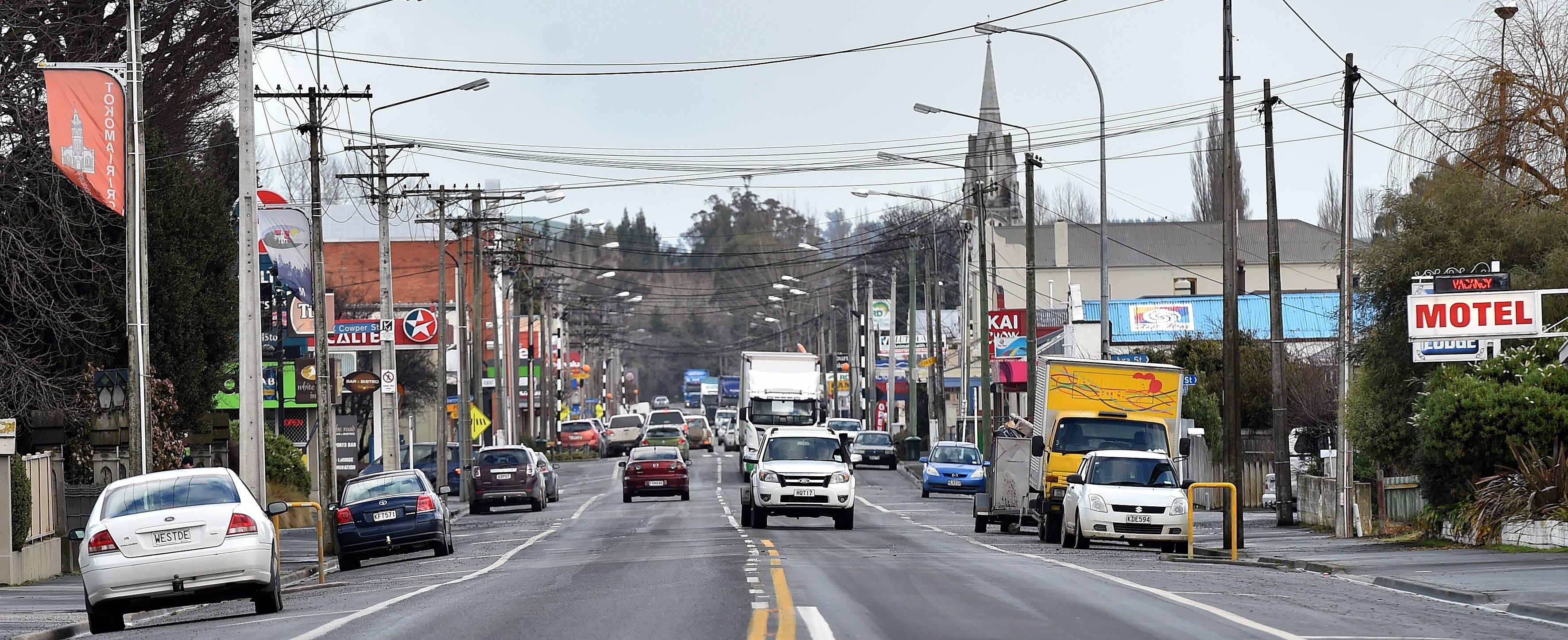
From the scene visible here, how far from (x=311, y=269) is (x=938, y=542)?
1272 cm

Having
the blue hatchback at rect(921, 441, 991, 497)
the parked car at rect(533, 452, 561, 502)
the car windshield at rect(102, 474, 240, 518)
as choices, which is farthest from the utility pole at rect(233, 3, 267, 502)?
the blue hatchback at rect(921, 441, 991, 497)

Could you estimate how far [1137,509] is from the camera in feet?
81.4

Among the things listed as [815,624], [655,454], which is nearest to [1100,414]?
[815,624]

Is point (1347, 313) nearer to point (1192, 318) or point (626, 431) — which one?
point (1192, 318)

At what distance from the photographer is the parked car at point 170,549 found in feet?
52.3

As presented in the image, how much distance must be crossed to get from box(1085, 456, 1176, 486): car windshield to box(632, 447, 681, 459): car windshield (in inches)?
896

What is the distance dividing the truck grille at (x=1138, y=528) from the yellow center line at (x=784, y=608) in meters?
7.37

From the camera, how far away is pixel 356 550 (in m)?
26.3

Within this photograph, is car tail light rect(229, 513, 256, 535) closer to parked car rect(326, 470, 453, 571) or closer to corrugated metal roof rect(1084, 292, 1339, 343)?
parked car rect(326, 470, 453, 571)

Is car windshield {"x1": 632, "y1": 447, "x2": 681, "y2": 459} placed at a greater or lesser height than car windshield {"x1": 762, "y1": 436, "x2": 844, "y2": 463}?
lesser

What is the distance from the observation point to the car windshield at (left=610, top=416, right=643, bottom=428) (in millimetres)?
81375

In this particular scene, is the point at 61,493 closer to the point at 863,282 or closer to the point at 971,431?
the point at 971,431

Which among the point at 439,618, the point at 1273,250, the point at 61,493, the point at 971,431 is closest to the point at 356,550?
the point at 61,493

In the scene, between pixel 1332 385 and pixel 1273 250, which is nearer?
pixel 1273 250
